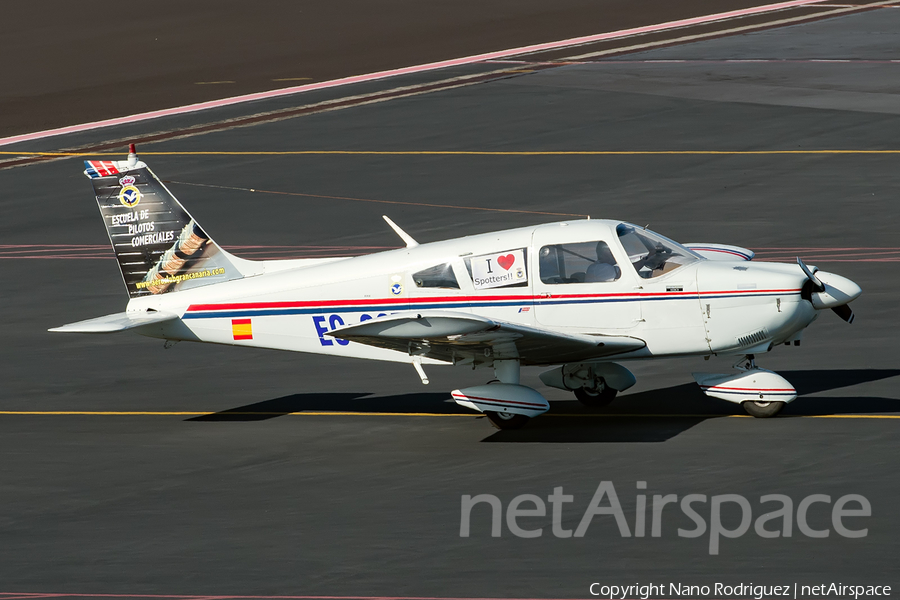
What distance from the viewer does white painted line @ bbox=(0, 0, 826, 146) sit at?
1613 inches

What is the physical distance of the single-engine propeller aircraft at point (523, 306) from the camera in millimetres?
16938

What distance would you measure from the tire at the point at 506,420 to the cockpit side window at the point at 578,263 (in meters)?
1.69

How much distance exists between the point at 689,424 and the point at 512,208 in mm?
13209

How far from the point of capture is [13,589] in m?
13.4

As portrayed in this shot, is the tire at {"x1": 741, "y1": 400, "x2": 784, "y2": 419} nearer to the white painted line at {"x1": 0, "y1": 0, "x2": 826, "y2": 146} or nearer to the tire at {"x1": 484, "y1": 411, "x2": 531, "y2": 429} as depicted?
the tire at {"x1": 484, "y1": 411, "x2": 531, "y2": 429}

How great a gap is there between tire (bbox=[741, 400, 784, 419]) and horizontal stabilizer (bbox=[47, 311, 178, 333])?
7185mm

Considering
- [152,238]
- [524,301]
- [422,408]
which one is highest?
[152,238]

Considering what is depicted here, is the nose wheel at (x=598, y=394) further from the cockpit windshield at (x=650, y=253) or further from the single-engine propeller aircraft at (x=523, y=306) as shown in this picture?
the cockpit windshield at (x=650, y=253)

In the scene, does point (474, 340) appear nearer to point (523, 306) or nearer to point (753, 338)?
point (523, 306)

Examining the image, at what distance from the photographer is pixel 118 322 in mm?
17938

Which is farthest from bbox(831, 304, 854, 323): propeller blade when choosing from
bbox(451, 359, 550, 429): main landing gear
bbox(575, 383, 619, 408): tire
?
bbox(451, 359, 550, 429): main landing gear

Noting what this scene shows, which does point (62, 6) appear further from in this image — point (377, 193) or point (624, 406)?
point (624, 406)

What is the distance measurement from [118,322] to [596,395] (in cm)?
608

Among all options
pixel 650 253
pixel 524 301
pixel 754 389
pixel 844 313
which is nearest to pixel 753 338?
pixel 754 389
